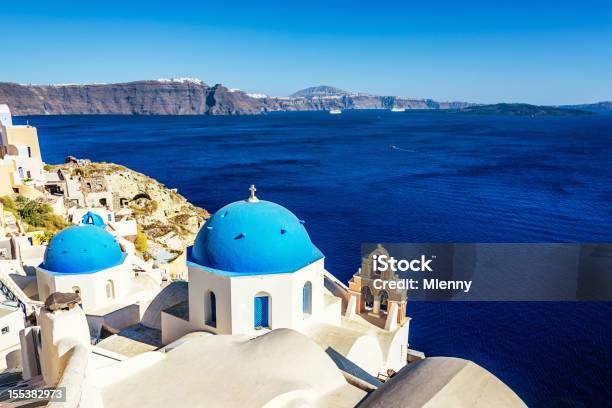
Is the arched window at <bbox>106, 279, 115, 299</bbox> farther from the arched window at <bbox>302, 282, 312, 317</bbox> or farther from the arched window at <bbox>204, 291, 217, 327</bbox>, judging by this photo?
the arched window at <bbox>302, 282, 312, 317</bbox>

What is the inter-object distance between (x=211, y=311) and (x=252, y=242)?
2.38m

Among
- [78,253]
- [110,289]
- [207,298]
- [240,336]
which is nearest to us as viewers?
[240,336]

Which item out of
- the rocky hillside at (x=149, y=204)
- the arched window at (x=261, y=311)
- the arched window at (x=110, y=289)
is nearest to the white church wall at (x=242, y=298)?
the arched window at (x=261, y=311)

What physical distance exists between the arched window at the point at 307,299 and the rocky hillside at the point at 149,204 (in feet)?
58.0

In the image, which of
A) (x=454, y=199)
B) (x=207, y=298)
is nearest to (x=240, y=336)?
(x=207, y=298)

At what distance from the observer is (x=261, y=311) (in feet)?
40.0

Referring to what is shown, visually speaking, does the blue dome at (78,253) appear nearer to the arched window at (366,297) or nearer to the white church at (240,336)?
the white church at (240,336)

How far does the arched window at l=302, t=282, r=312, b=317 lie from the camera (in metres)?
12.8

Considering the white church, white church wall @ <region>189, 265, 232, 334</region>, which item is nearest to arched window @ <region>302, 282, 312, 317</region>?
the white church

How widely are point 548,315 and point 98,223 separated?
2530 centimetres

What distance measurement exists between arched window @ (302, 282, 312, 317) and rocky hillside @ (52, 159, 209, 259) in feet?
58.0

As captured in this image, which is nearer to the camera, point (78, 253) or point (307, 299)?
point (307, 299)

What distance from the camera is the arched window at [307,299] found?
12839mm

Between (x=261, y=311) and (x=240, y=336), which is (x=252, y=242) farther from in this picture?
(x=240, y=336)
